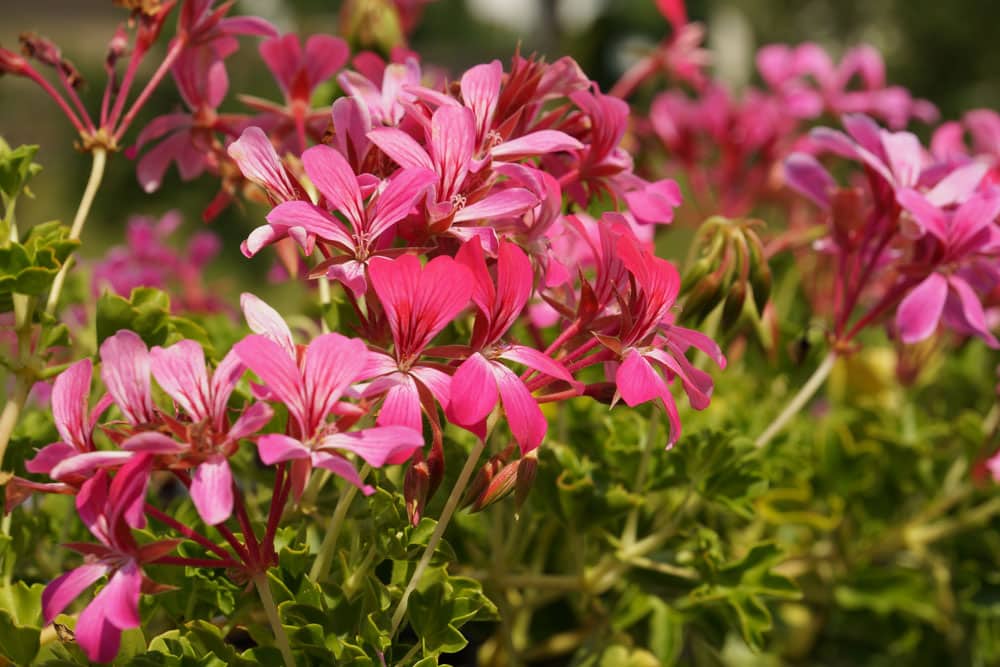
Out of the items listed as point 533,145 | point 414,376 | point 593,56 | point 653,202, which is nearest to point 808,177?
point 653,202

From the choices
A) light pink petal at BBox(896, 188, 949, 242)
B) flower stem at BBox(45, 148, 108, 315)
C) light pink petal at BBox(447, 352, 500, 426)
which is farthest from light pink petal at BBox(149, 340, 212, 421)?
light pink petal at BBox(896, 188, 949, 242)

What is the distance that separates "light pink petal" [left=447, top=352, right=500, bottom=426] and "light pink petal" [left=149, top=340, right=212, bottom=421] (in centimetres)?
10

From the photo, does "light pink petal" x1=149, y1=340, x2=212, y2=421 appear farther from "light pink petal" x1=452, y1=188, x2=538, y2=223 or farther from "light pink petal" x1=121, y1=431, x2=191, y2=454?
"light pink petal" x1=452, y1=188, x2=538, y2=223

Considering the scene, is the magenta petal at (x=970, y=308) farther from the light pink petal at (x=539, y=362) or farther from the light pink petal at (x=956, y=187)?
the light pink petal at (x=539, y=362)

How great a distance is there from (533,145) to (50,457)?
26 centimetres

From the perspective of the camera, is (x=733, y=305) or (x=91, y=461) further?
(x=733, y=305)

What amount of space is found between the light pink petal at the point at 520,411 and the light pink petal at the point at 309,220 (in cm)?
9

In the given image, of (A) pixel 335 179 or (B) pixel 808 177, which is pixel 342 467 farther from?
(B) pixel 808 177

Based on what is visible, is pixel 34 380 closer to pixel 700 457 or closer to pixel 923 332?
pixel 700 457

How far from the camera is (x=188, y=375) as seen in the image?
41 centimetres

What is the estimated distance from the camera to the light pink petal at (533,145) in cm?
49

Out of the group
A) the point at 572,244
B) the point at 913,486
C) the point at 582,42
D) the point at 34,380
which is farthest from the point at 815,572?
the point at 582,42

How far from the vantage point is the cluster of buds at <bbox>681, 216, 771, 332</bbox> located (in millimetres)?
613

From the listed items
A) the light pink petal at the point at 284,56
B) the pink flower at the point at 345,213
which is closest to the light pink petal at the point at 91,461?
the pink flower at the point at 345,213
